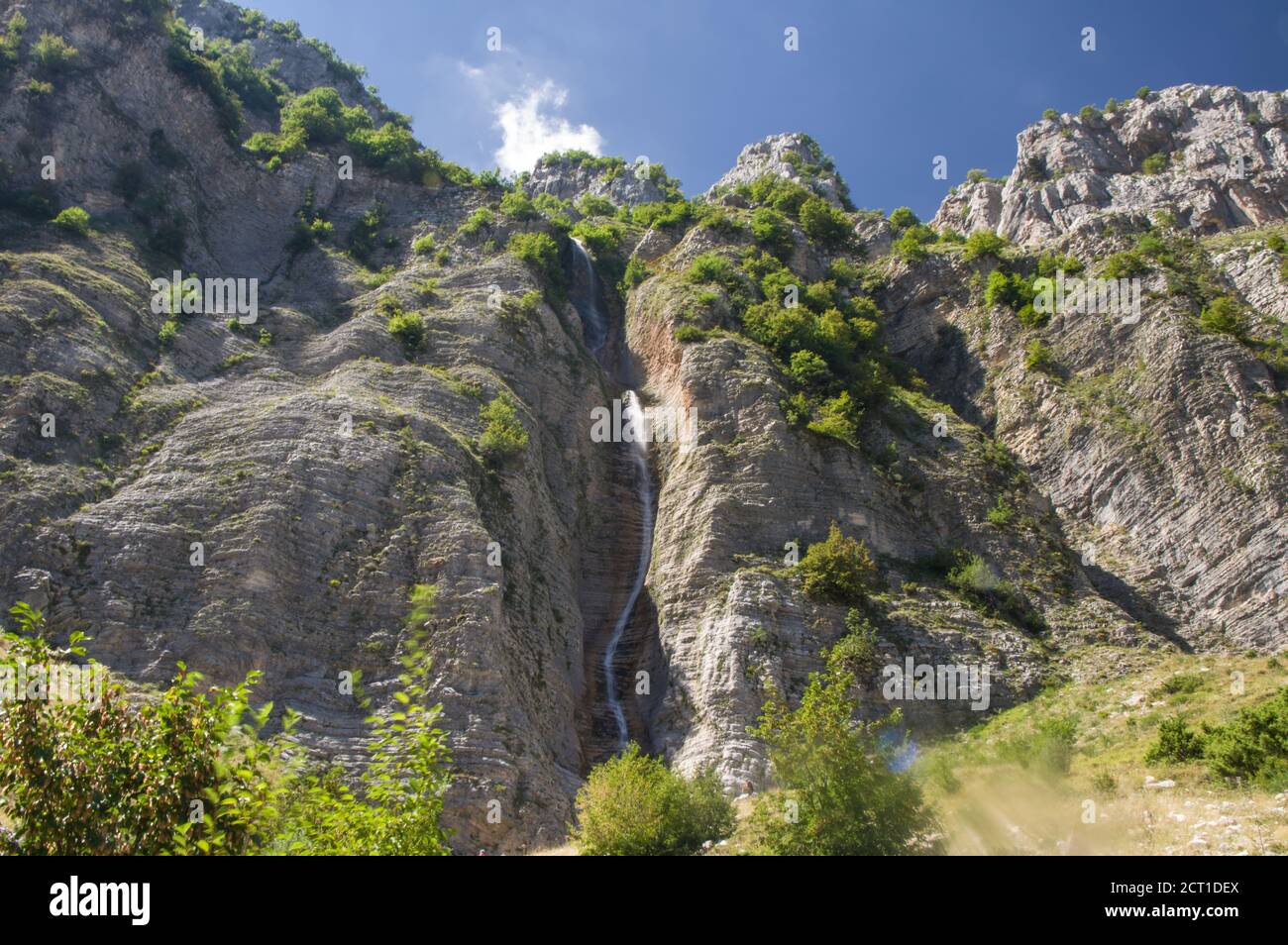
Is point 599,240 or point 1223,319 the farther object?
point 599,240

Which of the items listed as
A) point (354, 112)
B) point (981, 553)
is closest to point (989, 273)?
point (981, 553)

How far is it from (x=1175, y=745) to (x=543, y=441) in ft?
82.0

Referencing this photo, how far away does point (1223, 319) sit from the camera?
36.1 meters

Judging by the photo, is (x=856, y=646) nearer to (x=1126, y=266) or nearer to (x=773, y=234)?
(x=1126, y=266)

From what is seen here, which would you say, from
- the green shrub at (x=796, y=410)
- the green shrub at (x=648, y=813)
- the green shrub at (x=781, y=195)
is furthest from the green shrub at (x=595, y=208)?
the green shrub at (x=648, y=813)

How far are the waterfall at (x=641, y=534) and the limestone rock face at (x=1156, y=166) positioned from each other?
33.7 meters

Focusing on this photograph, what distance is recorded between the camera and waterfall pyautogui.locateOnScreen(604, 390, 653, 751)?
96.7 ft

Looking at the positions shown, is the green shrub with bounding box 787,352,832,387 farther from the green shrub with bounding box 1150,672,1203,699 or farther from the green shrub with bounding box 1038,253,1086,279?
the green shrub with bounding box 1150,672,1203,699

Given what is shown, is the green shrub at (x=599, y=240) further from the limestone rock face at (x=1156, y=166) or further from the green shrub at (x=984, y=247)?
the limestone rock face at (x=1156, y=166)

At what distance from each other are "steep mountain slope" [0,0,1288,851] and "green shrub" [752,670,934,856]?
26.4ft

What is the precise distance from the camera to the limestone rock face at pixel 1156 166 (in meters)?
55.3

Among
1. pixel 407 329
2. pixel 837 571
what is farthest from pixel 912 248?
pixel 407 329

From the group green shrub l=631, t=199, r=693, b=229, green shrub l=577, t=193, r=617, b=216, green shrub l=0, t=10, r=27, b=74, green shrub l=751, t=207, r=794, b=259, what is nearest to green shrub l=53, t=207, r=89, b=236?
green shrub l=0, t=10, r=27, b=74
